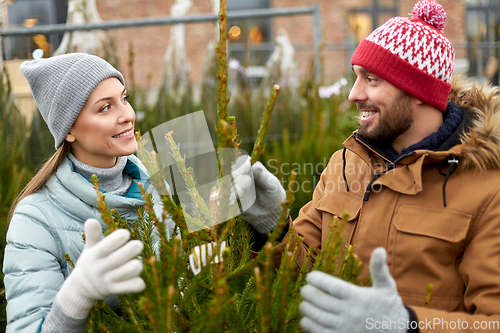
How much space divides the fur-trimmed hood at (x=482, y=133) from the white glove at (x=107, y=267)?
117 cm

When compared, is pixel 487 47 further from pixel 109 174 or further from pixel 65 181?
pixel 65 181

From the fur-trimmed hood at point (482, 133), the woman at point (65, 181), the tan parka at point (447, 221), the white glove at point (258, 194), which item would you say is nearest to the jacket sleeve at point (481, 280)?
the tan parka at point (447, 221)

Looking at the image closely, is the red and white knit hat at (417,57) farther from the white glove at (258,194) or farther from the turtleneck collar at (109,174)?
the turtleneck collar at (109,174)

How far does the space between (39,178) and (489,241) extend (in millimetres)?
1602

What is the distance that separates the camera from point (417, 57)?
165 cm

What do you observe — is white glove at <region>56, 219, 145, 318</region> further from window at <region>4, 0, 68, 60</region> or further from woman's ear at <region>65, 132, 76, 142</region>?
window at <region>4, 0, 68, 60</region>

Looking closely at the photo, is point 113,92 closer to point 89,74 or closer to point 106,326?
point 89,74

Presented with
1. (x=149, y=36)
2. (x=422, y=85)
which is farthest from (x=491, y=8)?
(x=422, y=85)

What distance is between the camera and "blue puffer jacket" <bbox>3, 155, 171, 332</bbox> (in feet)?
4.06

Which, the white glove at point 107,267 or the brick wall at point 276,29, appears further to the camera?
the brick wall at point 276,29

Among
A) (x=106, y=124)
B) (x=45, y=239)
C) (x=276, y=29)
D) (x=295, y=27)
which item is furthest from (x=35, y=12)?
(x=45, y=239)

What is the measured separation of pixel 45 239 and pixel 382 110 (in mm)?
1362

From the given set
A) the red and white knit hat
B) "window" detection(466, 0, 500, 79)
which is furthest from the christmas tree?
"window" detection(466, 0, 500, 79)

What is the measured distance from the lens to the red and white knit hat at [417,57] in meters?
1.65
